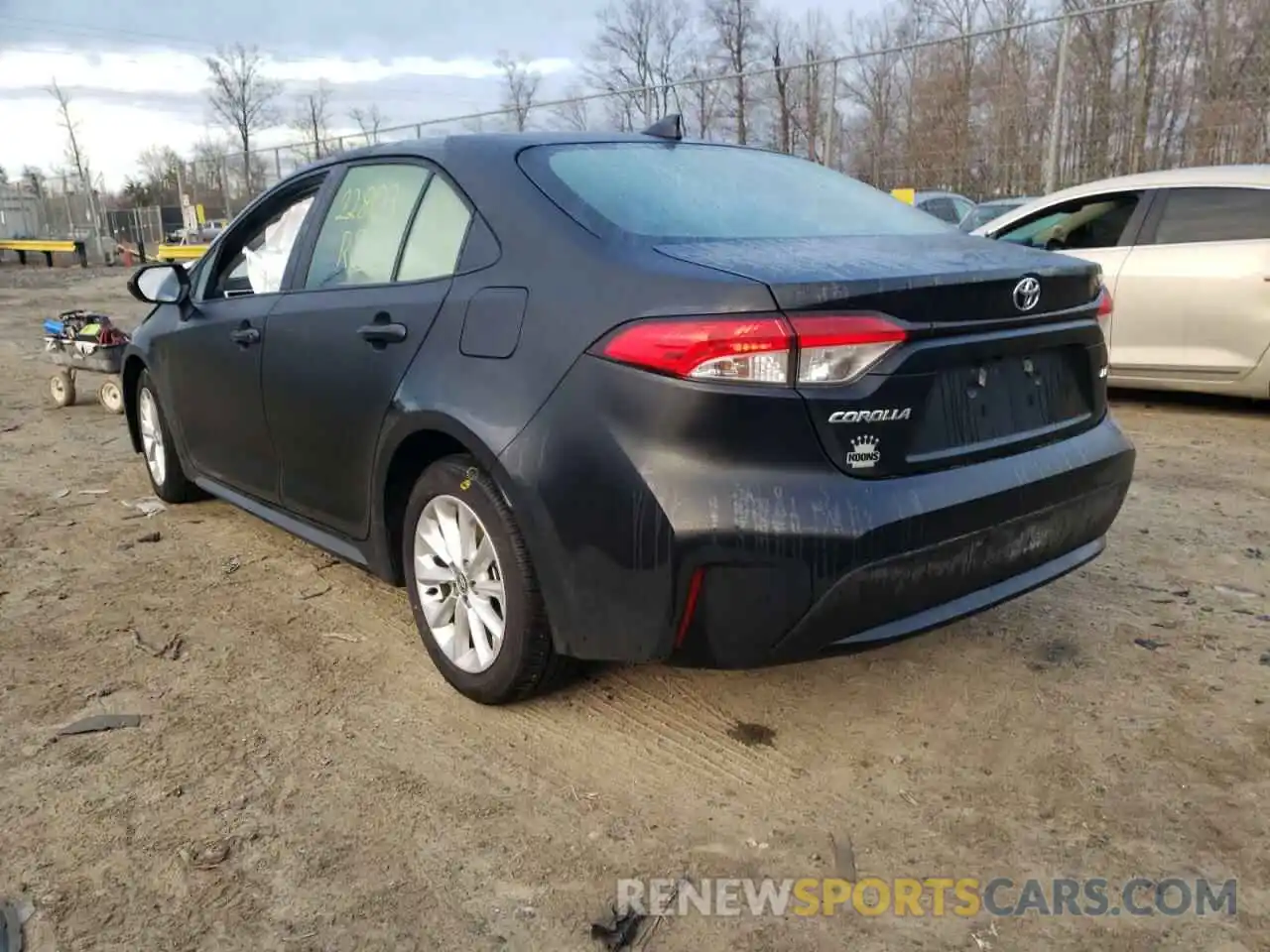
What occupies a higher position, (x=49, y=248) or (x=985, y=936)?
(x=49, y=248)

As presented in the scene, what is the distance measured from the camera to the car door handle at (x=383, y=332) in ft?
9.88

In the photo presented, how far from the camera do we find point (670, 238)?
262 cm

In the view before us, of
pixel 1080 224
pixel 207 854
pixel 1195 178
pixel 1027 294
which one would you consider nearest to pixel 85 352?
pixel 207 854

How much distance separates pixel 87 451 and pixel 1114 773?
618 centimetres

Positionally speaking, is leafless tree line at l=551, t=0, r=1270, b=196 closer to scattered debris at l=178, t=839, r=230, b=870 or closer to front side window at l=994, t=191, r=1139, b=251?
front side window at l=994, t=191, r=1139, b=251

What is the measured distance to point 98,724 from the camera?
115 inches

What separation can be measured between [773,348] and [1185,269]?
5365 mm

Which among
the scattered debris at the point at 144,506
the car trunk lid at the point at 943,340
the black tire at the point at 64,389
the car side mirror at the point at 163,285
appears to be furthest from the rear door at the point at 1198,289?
the black tire at the point at 64,389

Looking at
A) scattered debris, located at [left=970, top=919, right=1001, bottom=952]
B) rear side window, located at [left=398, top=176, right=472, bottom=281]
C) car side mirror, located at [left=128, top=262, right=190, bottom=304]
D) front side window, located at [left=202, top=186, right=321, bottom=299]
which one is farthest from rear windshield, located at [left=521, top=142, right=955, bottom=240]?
car side mirror, located at [left=128, top=262, right=190, bottom=304]

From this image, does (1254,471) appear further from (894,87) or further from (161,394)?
(894,87)

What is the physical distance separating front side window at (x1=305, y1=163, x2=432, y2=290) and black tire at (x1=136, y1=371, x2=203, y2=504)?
1.68 meters

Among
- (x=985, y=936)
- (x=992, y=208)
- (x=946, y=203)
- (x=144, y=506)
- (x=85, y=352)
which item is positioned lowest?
(x=985, y=936)

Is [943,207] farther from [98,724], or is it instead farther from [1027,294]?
[98,724]

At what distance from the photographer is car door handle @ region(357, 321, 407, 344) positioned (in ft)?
9.88
